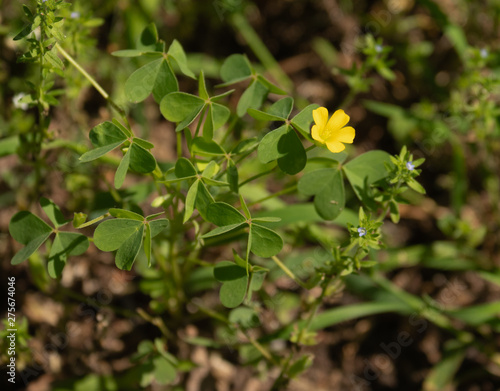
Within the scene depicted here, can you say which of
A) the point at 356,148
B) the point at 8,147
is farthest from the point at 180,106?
the point at 356,148

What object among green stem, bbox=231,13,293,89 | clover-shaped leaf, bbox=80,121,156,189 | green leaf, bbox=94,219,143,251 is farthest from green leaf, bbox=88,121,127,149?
green stem, bbox=231,13,293,89

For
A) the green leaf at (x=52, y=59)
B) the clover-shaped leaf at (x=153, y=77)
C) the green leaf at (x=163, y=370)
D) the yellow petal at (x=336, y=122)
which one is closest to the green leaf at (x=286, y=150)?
the yellow petal at (x=336, y=122)

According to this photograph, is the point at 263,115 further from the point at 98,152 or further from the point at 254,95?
the point at 98,152

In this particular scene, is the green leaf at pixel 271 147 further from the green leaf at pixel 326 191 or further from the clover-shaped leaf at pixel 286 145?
the green leaf at pixel 326 191

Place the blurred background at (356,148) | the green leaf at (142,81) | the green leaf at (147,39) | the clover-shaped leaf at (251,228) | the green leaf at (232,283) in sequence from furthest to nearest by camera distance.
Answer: the blurred background at (356,148)
the green leaf at (147,39)
the green leaf at (142,81)
the green leaf at (232,283)
the clover-shaped leaf at (251,228)

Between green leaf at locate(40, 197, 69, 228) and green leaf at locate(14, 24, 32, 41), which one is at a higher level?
green leaf at locate(14, 24, 32, 41)

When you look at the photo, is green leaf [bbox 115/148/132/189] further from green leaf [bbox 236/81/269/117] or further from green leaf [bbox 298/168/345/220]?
green leaf [bbox 298/168/345/220]

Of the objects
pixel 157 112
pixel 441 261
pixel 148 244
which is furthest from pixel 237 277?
pixel 157 112
